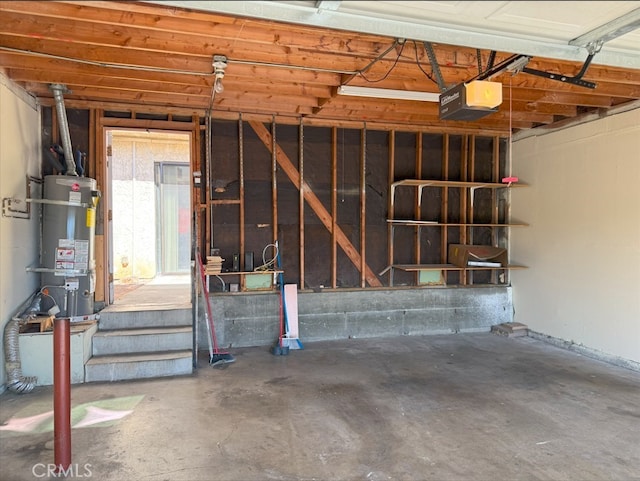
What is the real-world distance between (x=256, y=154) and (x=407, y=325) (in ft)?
10.8

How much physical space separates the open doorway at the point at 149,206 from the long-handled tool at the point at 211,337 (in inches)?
137

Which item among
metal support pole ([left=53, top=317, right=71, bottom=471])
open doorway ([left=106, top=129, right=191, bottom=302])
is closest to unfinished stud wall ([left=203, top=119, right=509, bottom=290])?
metal support pole ([left=53, top=317, right=71, bottom=471])

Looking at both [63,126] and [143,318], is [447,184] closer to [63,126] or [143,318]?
[143,318]

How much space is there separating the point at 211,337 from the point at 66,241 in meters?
1.96

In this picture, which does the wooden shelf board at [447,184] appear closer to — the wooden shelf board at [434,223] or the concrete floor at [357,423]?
the wooden shelf board at [434,223]

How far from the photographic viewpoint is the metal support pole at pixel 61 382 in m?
2.29

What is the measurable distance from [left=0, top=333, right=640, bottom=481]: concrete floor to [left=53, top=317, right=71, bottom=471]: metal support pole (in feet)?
1.02

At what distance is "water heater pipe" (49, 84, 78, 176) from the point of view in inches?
170

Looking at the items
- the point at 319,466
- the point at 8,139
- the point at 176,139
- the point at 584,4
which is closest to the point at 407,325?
the point at 319,466

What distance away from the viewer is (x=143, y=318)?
4.70 m

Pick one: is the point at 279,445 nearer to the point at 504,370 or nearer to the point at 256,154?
the point at 504,370

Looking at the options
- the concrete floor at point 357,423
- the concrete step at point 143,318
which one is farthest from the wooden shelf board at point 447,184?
the concrete step at point 143,318

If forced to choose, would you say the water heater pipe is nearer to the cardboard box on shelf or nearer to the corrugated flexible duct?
the corrugated flexible duct

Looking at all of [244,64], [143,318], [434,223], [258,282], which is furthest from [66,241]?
[434,223]
